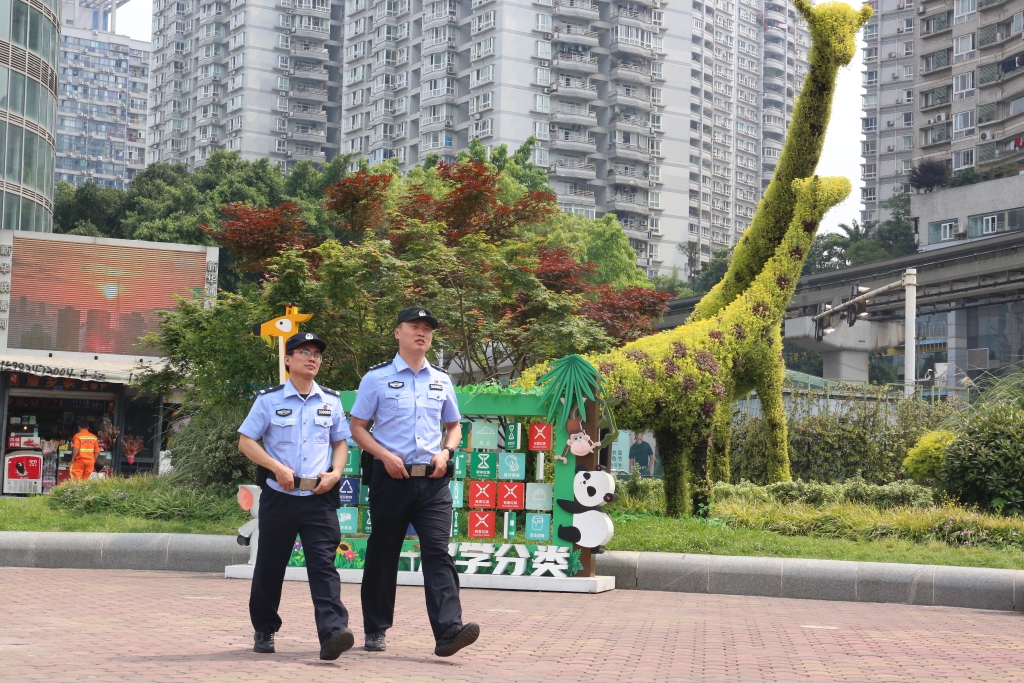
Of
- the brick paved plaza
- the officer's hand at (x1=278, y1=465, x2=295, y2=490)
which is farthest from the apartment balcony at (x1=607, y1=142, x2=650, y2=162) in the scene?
the officer's hand at (x1=278, y1=465, x2=295, y2=490)

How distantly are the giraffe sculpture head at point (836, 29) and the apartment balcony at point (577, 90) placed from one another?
256 ft

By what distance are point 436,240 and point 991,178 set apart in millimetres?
68500

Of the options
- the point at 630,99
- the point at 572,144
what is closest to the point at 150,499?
the point at 572,144

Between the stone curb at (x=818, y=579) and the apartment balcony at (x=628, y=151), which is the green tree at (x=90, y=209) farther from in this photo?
the apartment balcony at (x=628, y=151)

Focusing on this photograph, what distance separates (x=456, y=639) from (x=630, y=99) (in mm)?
95133

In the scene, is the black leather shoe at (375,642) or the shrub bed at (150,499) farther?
the shrub bed at (150,499)

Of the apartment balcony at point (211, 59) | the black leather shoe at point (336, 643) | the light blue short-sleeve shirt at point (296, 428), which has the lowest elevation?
the black leather shoe at point (336, 643)

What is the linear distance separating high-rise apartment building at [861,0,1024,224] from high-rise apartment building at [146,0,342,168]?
52096mm

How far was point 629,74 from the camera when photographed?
97.6 meters

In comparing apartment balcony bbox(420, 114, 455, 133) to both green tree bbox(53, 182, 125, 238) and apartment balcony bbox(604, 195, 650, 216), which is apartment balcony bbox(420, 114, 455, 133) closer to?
apartment balcony bbox(604, 195, 650, 216)

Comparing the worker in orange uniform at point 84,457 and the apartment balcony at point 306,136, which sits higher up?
the apartment balcony at point 306,136

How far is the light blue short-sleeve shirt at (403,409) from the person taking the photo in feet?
21.0

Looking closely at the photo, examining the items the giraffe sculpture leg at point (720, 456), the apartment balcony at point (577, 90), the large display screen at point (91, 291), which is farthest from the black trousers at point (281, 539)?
the apartment balcony at point (577, 90)

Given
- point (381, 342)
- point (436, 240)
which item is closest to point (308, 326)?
point (381, 342)
